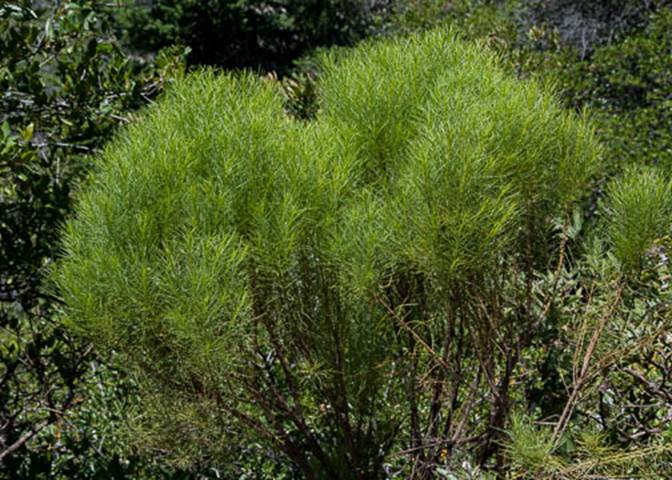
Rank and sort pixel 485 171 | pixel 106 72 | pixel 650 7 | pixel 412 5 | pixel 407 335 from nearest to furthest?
1. pixel 485 171
2. pixel 407 335
3. pixel 106 72
4. pixel 650 7
5. pixel 412 5

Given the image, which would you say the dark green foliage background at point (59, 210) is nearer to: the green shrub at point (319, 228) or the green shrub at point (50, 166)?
the green shrub at point (50, 166)

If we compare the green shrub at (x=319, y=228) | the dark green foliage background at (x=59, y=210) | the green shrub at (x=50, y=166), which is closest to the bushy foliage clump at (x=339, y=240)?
the green shrub at (x=319, y=228)

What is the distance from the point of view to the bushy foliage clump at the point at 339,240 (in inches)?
86.4

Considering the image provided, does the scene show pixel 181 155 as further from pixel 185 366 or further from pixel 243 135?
pixel 185 366

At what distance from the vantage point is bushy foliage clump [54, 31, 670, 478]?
2.19 m

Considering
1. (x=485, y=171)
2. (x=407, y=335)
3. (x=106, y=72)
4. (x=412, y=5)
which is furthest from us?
(x=412, y=5)

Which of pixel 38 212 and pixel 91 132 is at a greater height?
pixel 91 132

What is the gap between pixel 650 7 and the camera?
28.2ft

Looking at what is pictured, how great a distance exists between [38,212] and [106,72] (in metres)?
0.60

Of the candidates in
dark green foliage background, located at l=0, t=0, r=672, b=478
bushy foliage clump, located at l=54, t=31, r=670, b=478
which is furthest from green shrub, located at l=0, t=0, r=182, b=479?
bushy foliage clump, located at l=54, t=31, r=670, b=478

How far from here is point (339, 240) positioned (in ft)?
7.34

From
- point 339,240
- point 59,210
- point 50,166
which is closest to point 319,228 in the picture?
point 339,240

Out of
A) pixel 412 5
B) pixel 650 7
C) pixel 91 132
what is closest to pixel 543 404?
pixel 91 132

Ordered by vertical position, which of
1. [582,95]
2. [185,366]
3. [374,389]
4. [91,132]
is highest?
[91,132]
